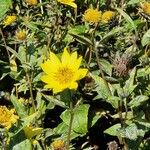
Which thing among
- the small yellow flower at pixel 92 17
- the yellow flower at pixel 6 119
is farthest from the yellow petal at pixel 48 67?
the small yellow flower at pixel 92 17

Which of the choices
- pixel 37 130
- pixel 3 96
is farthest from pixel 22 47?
pixel 37 130

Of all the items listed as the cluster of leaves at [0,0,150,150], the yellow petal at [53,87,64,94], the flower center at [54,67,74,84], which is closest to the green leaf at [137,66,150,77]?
the cluster of leaves at [0,0,150,150]

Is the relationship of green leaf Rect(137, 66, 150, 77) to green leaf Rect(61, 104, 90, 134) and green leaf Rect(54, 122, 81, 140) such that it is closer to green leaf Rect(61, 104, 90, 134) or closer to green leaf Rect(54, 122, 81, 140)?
green leaf Rect(61, 104, 90, 134)

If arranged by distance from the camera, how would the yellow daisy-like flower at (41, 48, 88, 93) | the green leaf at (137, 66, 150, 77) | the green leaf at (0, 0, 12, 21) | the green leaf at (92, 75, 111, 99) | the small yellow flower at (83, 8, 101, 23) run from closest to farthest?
the yellow daisy-like flower at (41, 48, 88, 93) < the green leaf at (92, 75, 111, 99) < the green leaf at (137, 66, 150, 77) < the small yellow flower at (83, 8, 101, 23) < the green leaf at (0, 0, 12, 21)

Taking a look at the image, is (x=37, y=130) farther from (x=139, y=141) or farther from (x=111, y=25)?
(x=111, y=25)

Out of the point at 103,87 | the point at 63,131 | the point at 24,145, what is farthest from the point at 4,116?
the point at 63,131
